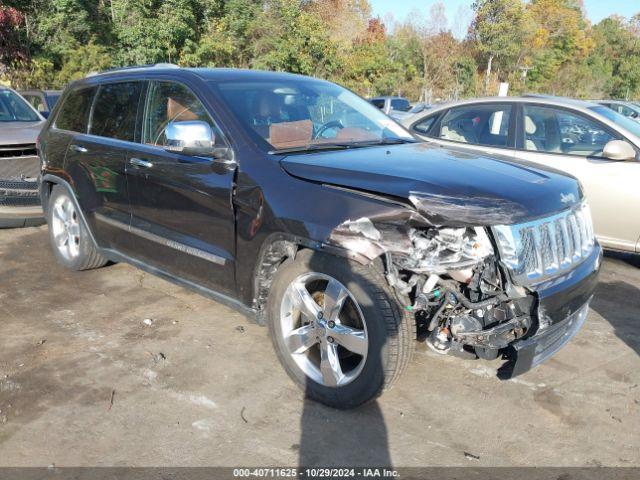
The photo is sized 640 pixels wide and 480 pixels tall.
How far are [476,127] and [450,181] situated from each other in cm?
381

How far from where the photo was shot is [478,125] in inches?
264

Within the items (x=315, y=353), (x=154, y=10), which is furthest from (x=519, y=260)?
(x=154, y=10)

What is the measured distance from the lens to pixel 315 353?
363cm

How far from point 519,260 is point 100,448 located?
2323mm

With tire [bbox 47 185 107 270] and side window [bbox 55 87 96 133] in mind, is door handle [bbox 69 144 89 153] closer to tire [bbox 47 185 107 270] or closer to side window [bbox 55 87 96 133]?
side window [bbox 55 87 96 133]

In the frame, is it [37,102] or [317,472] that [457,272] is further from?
[37,102]

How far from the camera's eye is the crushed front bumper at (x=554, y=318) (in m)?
3.02

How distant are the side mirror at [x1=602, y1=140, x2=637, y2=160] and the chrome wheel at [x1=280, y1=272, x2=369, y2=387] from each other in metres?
3.72

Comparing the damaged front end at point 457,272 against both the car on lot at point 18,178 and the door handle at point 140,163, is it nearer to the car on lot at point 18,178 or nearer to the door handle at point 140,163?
the door handle at point 140,163

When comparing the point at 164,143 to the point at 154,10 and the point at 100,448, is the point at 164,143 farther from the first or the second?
the point at 154,10

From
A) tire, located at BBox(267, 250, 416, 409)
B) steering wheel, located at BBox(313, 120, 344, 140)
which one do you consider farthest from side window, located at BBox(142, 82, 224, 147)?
tire, located at BBox(267, 250, 416, 409)

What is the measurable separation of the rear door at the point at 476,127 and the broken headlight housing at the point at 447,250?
131 inches

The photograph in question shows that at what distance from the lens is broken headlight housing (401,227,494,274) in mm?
3057

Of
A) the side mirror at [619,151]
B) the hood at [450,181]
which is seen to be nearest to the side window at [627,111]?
the side mirror at [619,151]
